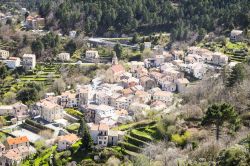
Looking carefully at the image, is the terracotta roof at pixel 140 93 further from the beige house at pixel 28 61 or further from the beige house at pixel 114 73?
the beige house at pixel 28 61

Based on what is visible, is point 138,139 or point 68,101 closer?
point 138,139

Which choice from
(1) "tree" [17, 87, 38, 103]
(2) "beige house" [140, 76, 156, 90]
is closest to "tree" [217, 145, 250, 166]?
(2) "beige house" [140, 76, 156, 90]

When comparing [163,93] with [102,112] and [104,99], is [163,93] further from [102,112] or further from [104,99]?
[102,112]

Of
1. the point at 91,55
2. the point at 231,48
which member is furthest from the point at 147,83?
the point at 231,48

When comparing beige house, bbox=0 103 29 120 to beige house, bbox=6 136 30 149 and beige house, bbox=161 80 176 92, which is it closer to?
beige house, bbox=6 136 30 149

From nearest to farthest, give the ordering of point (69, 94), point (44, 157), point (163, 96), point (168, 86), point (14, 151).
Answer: point (44, 157) < point (14, 151) < point (163, 96) < point (69, 94) < point (168, 86)

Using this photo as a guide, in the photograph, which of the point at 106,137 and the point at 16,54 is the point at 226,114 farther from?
the point at 16,54
